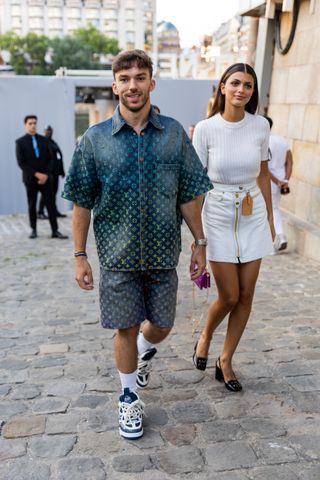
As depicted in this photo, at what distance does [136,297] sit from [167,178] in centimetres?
67

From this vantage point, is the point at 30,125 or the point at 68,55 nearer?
the point at 30,125

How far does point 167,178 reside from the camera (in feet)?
8.65

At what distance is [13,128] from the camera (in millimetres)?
11125

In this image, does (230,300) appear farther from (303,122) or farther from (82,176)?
(303,122)

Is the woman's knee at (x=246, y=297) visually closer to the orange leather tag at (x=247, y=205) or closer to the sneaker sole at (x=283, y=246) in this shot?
the orange leather tag at (x=247, y=205)

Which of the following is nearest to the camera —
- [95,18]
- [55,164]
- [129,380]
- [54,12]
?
[129,380]

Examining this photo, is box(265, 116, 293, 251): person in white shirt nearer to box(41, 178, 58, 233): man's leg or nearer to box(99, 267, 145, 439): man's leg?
box(41, 178, 58, 233): man's leg

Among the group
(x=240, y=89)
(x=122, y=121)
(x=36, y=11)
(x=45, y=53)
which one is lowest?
(x=122, y=121)

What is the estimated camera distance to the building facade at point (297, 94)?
7098mm

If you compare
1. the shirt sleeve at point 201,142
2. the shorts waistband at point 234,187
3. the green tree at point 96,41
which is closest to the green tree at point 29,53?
the green tree at point 96,41

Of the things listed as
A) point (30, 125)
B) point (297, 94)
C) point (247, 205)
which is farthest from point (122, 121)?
point (30, 125)

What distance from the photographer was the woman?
3131mm

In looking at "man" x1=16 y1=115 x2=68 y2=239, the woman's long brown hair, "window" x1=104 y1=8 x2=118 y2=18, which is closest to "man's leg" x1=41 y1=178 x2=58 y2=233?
"man" x1=16 y1=115 x2=68 y2=239

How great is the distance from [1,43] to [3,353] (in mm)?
74145
